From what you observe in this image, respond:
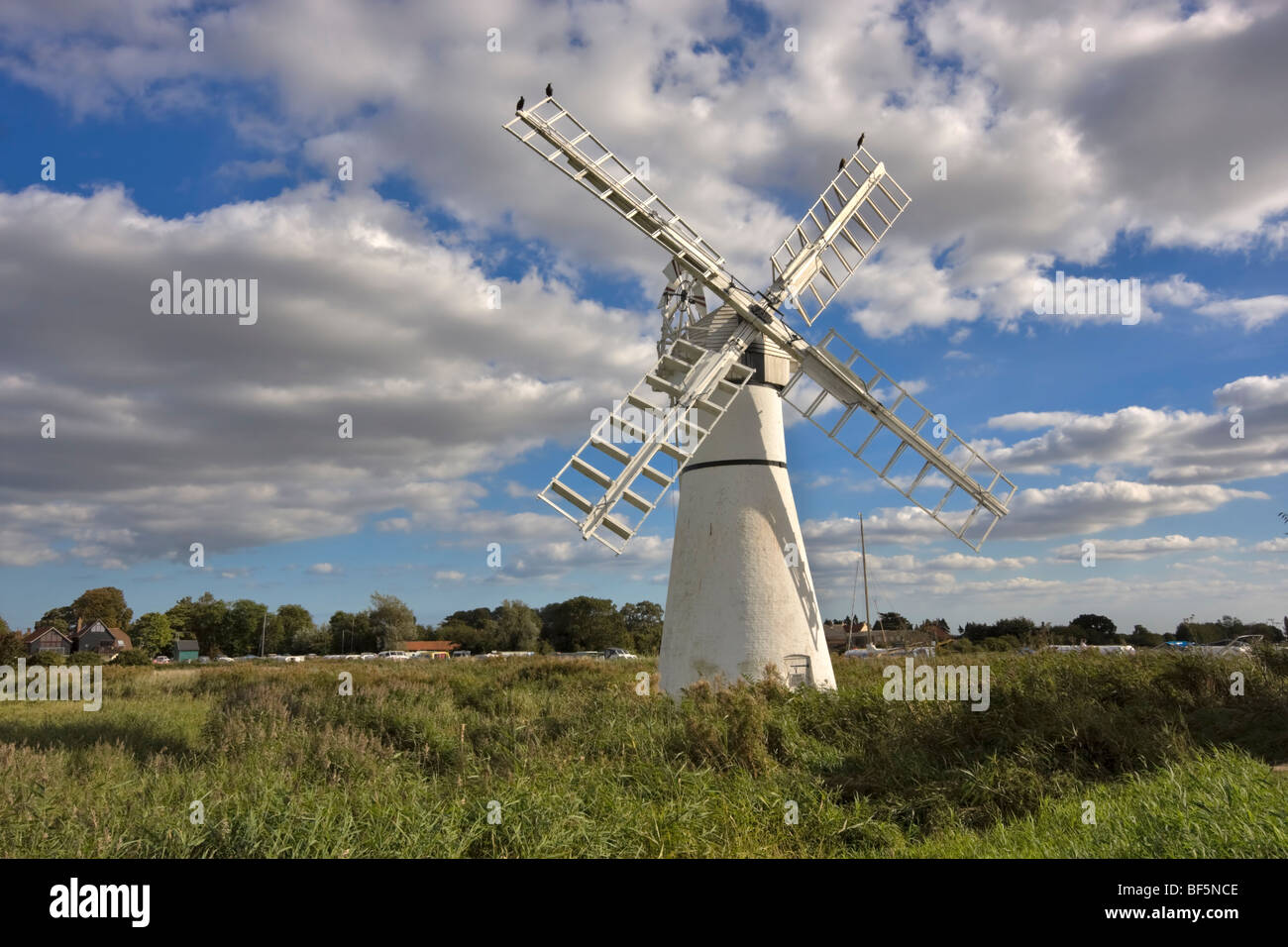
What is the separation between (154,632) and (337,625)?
17.0 meters

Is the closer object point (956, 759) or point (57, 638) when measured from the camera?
point (956, 759)

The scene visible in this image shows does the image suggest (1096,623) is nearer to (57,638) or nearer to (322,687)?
(322,687)

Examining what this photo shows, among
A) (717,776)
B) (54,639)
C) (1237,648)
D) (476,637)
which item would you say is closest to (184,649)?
(54,639)

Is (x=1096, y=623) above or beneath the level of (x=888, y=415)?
beneath

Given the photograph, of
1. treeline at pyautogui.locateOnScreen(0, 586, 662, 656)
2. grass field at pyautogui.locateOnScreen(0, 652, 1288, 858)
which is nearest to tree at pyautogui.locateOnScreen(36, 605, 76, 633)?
treeline at pyautogui.locateOnScreen(0, 586, 662, 656)

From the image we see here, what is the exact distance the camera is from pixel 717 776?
9398 mm

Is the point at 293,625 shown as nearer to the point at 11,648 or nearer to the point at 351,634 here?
the point at 351,634

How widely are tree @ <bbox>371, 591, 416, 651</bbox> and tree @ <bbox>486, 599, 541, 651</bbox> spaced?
433 inches

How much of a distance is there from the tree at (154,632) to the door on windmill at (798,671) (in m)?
74.8

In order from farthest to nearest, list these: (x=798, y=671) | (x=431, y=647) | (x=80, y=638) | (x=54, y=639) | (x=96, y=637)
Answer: (x=96, y=637) < (x=431, y=647) < (x=80, y=638) < (x=54, y=639) < (x=798, y=671)

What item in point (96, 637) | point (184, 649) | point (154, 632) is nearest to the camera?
point (154, 632)
